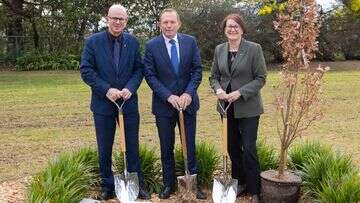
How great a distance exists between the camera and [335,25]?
28344 mm

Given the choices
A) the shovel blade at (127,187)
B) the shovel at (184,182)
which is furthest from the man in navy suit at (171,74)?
the shovel blade at (127,187)

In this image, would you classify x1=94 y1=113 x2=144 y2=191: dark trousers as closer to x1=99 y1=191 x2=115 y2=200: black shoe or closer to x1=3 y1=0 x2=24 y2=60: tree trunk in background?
x1=99 y1=191 x2=115 y2=200: black shoe

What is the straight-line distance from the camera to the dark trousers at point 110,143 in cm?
593

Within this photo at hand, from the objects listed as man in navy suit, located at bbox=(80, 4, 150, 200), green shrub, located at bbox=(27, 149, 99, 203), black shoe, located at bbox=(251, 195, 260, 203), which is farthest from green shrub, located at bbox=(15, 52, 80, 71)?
black shoe, located at bbox=(251, 195, 260, 203)

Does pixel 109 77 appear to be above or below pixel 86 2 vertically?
below

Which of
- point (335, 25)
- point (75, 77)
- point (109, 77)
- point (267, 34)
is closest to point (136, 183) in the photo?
point (109, 77)

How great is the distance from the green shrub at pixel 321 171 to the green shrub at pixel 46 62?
18.7 meters

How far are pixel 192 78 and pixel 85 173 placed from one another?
1.54 meters

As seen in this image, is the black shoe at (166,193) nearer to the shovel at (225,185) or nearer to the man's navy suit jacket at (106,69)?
the shovel at (225,185)

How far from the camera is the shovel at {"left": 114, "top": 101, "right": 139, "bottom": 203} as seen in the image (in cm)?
574

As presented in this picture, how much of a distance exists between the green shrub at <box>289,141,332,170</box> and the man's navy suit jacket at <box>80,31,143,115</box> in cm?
210

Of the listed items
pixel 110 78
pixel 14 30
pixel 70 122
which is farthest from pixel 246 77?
pixel 14 30

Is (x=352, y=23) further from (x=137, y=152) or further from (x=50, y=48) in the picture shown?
(x=137, y=152)

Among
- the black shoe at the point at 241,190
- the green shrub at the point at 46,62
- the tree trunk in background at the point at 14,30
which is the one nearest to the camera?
the black shoe at the point at 241,190
